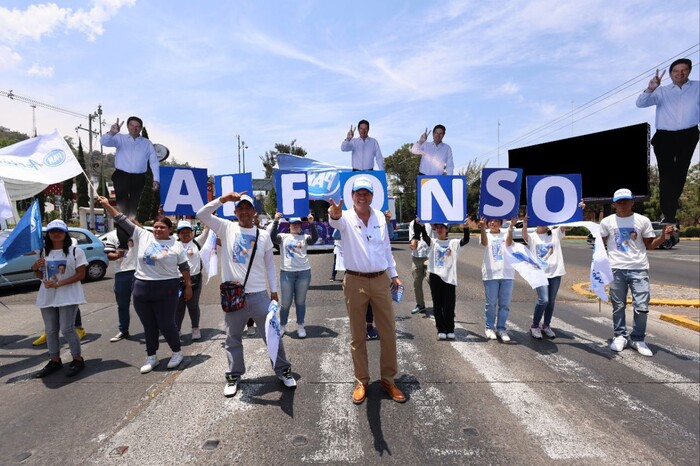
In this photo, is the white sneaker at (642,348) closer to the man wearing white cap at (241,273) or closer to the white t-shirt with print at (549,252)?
the white t-shirt with print at (549,252)

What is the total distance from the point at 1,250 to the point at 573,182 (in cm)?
783

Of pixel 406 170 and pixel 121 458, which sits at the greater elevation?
pixel 406 170

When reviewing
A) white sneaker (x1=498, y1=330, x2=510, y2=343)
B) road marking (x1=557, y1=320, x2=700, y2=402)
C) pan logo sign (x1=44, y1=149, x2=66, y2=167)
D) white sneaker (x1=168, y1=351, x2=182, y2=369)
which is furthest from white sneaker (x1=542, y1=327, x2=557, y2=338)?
pan logo sign (x1=44, y1=149, x2=66, y2=167)

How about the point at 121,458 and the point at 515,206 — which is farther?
the point at 515,206

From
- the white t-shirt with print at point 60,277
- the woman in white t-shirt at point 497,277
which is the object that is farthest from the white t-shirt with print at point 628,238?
the white t-shirt with print at point 60,277

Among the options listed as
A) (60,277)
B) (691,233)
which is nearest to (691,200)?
(691,233)

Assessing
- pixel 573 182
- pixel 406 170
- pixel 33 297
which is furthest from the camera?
pixel 406 170

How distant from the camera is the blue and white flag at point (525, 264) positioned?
18.4 ft

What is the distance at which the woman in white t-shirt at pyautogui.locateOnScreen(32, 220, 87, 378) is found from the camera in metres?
4.67

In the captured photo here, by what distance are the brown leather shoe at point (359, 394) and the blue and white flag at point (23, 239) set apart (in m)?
4.44

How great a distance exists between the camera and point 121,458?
9.74 ft

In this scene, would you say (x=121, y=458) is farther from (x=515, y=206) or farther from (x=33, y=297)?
(x=33, y=297)

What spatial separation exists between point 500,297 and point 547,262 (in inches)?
34.3

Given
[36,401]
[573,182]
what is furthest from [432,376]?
[36,401]
